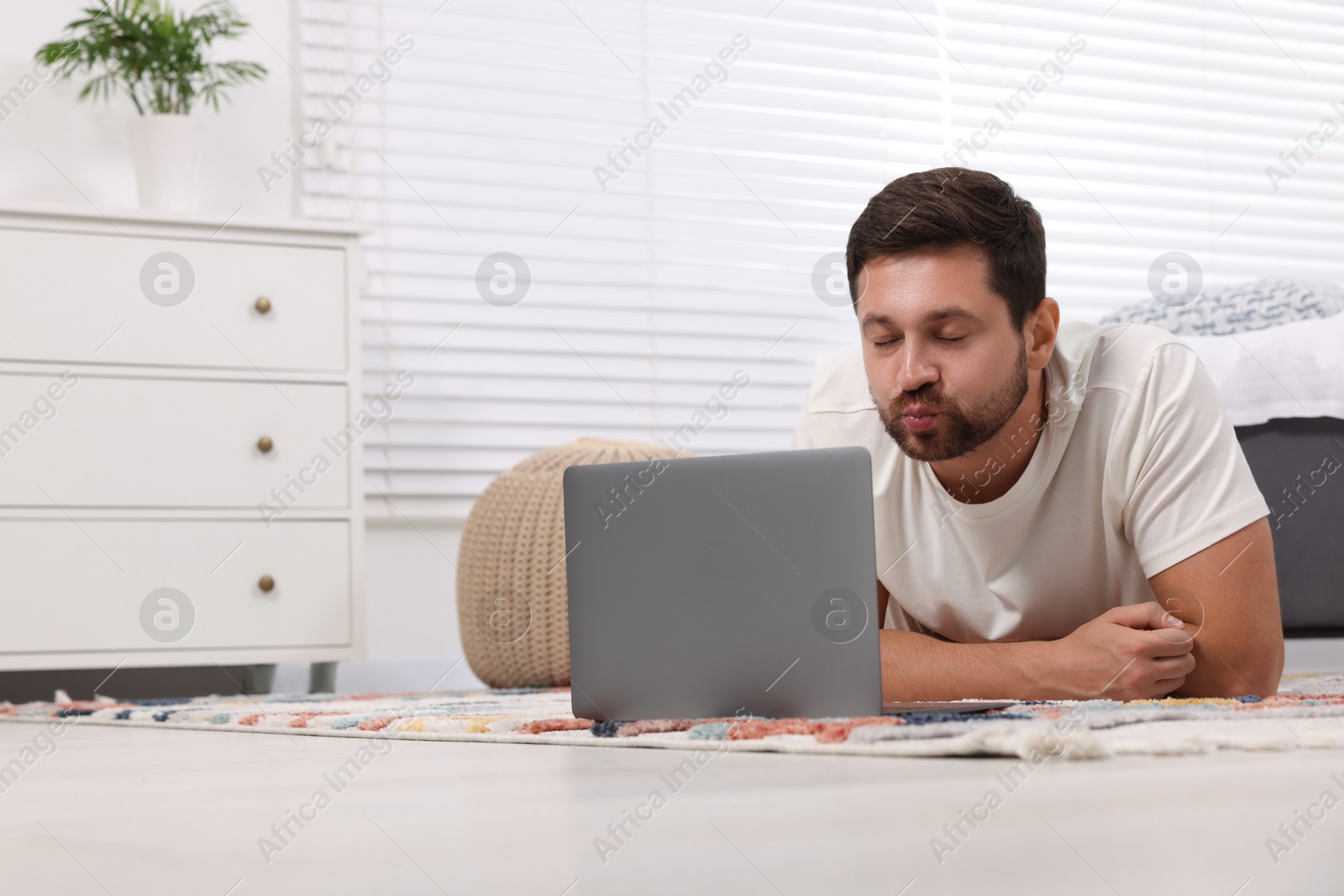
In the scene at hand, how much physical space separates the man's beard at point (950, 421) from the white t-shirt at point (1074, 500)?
62 millimetres

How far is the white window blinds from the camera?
8.11ft

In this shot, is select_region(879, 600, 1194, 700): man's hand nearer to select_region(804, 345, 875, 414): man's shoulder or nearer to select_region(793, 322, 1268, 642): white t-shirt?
select_region(793, 322, 1268, 642): white t-shirt

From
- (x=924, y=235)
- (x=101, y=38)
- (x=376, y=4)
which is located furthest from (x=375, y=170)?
(x=924, y=235)

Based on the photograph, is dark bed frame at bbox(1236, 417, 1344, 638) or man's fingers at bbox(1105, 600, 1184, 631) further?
dark bed frame at bbox(1236, 417, 1344, 638)

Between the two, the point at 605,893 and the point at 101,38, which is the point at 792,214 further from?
the point at 605,893

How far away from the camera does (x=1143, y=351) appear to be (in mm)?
1216

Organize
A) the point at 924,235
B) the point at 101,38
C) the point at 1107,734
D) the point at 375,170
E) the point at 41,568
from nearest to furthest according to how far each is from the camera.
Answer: the point at 1107,734 < the point at 924,235 < the point at 41,568 < the point at 101,38 < the point at 375,170

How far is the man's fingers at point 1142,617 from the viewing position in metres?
1.06

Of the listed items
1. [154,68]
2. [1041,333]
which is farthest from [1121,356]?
[154,68]

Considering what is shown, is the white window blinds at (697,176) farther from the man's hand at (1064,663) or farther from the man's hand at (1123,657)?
the man's hand at (1123,657)

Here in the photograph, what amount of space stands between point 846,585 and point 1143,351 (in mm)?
512

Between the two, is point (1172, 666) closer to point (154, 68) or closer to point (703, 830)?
point (703, 830)

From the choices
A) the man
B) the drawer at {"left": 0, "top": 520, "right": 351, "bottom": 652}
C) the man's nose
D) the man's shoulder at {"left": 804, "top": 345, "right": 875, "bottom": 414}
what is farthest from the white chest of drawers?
the man's nose

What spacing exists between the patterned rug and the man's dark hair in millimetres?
419
